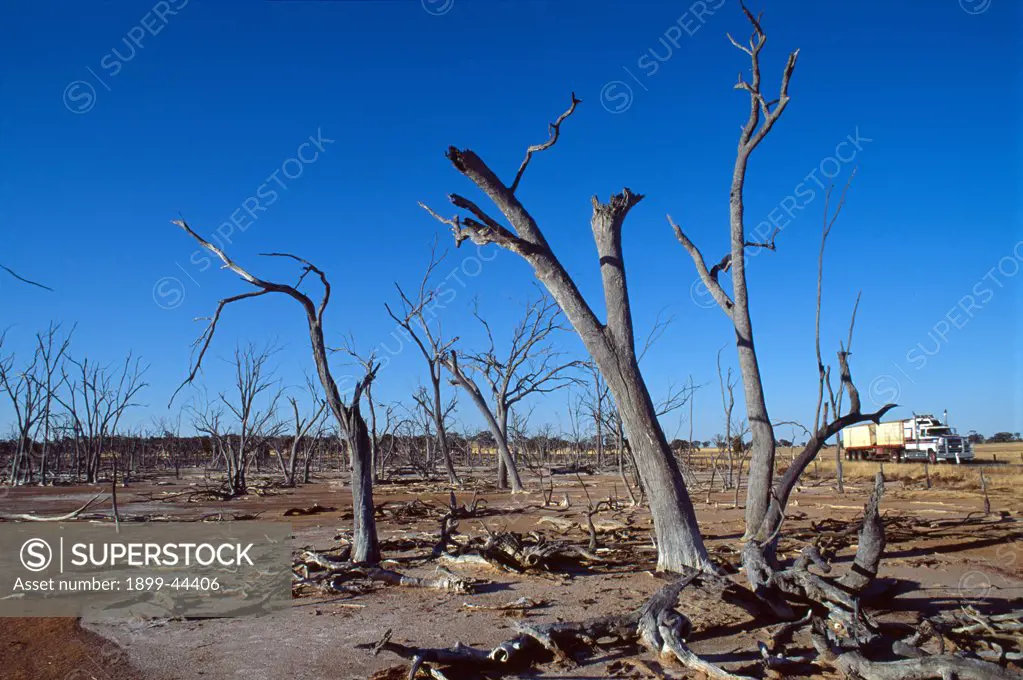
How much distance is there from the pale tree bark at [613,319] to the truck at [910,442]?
3436 centimetres

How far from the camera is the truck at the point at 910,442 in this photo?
4009cm

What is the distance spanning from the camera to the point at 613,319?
7281 mm

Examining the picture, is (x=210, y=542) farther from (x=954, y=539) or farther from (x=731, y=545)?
(x=954, y=539)

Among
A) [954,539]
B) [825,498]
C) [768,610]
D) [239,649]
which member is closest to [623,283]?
[768,610]

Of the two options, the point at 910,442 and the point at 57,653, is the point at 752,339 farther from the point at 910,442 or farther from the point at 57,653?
the point at 910,442

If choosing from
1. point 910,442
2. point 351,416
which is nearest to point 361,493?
point 351,416

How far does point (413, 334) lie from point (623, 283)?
14.2 meters

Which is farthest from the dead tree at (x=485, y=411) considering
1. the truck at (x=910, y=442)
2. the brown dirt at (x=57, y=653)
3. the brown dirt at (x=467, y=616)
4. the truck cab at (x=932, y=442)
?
the truck cab at (x=932, y=442)

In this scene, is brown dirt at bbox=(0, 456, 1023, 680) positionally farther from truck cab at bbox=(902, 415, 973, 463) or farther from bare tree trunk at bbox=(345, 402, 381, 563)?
truck cab at bbox=(902, 415, 973, 463)

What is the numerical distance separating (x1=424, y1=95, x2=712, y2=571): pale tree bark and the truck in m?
34.4

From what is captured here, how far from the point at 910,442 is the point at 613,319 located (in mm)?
42901

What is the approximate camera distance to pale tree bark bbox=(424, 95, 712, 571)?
674 centimetres

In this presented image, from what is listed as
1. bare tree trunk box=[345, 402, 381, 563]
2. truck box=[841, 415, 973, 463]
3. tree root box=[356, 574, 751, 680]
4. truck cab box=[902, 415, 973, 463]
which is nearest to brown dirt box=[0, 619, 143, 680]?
tree root box=[356, 574, 751, 680]

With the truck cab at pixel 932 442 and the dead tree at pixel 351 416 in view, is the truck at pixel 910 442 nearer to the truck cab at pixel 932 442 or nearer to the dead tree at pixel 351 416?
the truck cab at pixel 932 442
